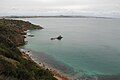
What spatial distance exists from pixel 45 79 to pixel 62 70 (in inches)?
705

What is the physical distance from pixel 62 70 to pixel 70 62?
29.7ft

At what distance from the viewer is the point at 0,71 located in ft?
76.1

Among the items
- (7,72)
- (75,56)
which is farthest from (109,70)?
(7,72)

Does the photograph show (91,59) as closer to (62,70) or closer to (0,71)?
(62,70)

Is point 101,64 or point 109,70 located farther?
point 101,64

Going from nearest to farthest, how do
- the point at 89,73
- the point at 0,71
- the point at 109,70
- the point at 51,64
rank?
the point at 0,71 → the point at 89,73 → the point at 109,70 → the point at 51,64

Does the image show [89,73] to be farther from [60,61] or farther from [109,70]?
[60,61]

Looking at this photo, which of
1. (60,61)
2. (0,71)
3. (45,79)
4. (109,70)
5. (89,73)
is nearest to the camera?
(0,71)

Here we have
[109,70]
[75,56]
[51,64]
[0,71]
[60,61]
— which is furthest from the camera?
[75,56]

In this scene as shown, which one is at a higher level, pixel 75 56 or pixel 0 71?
pixel 0 71

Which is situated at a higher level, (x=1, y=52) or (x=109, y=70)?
(x=1, y=52)

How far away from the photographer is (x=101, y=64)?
57156mm

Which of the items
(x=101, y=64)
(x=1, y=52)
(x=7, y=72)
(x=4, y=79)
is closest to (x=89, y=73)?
(x=101, y=64)

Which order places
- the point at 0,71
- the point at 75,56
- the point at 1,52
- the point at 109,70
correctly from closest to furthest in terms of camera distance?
the point at 0,71
the point at 1,52
the point at 109,70
the point at 75,56
